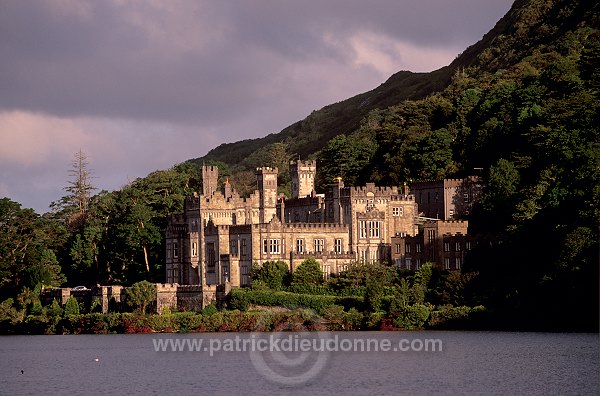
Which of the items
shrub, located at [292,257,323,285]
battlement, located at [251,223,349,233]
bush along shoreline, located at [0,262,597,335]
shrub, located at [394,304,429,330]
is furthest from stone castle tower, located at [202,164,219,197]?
shrub, located at [394,304,429,330]

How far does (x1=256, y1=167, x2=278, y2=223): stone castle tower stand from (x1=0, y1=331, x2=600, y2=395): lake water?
18.9 m

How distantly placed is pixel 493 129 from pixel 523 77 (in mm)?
18619

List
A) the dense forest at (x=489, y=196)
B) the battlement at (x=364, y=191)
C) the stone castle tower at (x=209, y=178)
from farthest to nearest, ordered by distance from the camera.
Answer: the stone castle tower at (x=209, y=178), the battlement at (x=364, y=191), the dense forest at (x=489, y=196)

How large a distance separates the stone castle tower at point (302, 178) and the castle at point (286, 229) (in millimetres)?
2307

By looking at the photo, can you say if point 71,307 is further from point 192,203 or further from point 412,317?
point 412,317

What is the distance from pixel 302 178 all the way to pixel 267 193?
3877 millimetres

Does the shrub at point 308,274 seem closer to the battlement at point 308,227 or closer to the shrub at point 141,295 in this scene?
the battlement at point 308,227

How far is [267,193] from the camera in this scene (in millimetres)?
120000

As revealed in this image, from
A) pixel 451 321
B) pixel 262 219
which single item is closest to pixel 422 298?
pixel 451 321

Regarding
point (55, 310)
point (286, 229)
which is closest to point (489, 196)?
point (286, 229)

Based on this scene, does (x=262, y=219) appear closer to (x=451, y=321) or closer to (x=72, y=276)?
(x=72, y=276)

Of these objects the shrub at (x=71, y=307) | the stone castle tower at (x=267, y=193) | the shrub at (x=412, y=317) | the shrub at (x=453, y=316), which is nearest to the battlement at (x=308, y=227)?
the stone castle tower at (x=267, y=193)

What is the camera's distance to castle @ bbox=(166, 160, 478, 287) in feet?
361

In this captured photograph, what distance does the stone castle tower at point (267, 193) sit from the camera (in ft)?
390
